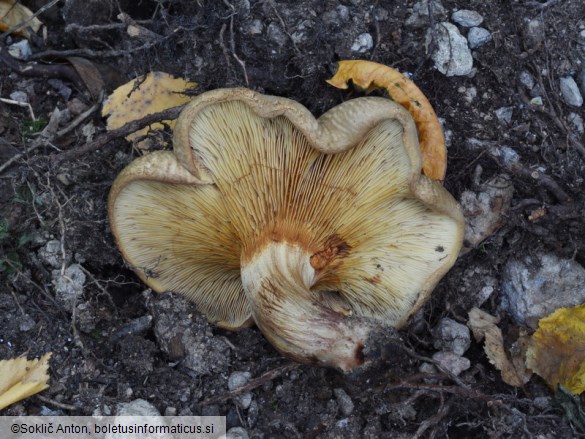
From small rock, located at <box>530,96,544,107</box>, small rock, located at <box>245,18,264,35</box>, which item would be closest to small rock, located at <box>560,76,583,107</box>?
small rock, located at <box>530,96,544,107</box>

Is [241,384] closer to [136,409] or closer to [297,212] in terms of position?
[136,409]

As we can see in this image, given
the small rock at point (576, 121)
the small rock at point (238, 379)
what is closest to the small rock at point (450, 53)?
the small rock at point (576, 121)

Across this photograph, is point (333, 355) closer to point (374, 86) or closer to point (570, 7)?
point (374, 86)

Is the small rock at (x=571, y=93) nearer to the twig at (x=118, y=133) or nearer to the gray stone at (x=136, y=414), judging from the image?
the twig at (x=118, y=133)

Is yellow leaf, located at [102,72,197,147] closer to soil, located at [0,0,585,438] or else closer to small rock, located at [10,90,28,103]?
soil, located at [0,0,585,438]

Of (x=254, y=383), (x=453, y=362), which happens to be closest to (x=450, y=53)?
(x=453, y=362)

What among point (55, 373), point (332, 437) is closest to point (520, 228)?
point (332, 437)
